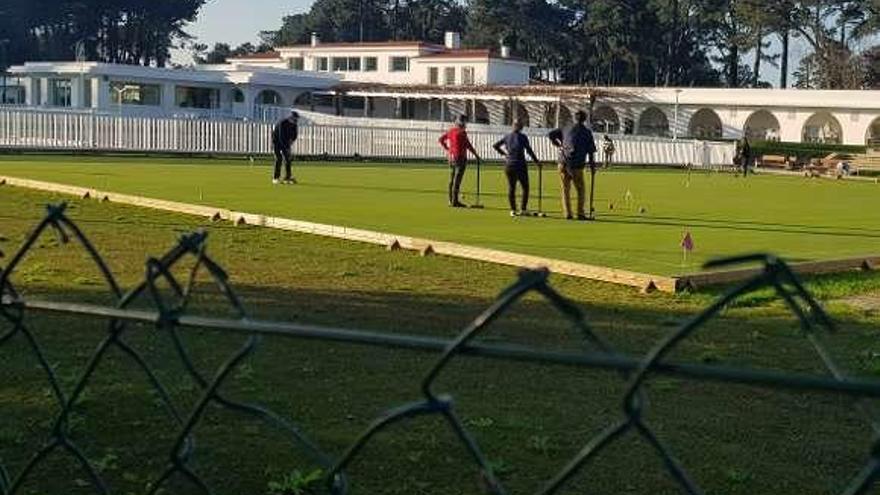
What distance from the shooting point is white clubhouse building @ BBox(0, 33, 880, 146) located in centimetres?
6556

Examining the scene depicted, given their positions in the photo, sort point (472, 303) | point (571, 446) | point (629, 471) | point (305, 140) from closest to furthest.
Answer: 1. point (629, 471)
2. point (571, 446)
3. point (472, 303)
4. point (305, 140)

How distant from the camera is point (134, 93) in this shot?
69688 millimetres

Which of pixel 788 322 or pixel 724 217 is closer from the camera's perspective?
pixel 788 322

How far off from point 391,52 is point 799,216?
218ft

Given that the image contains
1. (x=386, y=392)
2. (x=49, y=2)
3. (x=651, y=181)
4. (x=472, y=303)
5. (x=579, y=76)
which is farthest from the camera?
(x=579, y=76)

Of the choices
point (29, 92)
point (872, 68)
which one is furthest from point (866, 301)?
point (872, 68)

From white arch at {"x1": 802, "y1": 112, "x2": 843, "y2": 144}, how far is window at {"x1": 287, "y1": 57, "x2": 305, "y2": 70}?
4119cm

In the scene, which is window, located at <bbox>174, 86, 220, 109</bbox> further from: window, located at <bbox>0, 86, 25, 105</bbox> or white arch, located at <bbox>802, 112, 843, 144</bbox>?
white arch, located at <bbox>802, 112, 843, 144</bbox>

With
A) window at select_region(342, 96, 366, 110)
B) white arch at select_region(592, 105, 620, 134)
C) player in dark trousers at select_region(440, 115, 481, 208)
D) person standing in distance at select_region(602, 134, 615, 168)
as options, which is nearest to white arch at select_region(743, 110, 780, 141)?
white arch at select_region(592, 105, 620, 134)

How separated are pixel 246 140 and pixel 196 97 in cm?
3536

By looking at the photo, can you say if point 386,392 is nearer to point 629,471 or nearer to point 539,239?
→ point 629,471

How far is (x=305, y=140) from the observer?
4062cm

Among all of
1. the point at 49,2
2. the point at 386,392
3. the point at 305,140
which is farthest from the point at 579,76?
the point at 386,392

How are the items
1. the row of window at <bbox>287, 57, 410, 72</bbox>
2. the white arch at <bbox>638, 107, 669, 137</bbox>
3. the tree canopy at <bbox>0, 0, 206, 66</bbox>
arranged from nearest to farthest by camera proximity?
the white arch at <bbox>638, 107, 669, 137</bbox> → the row of window at <bbox>287, 57, 410, 72</bbox> → the tree canopy at <bbox>0, 0, 206, 66</bbox>
